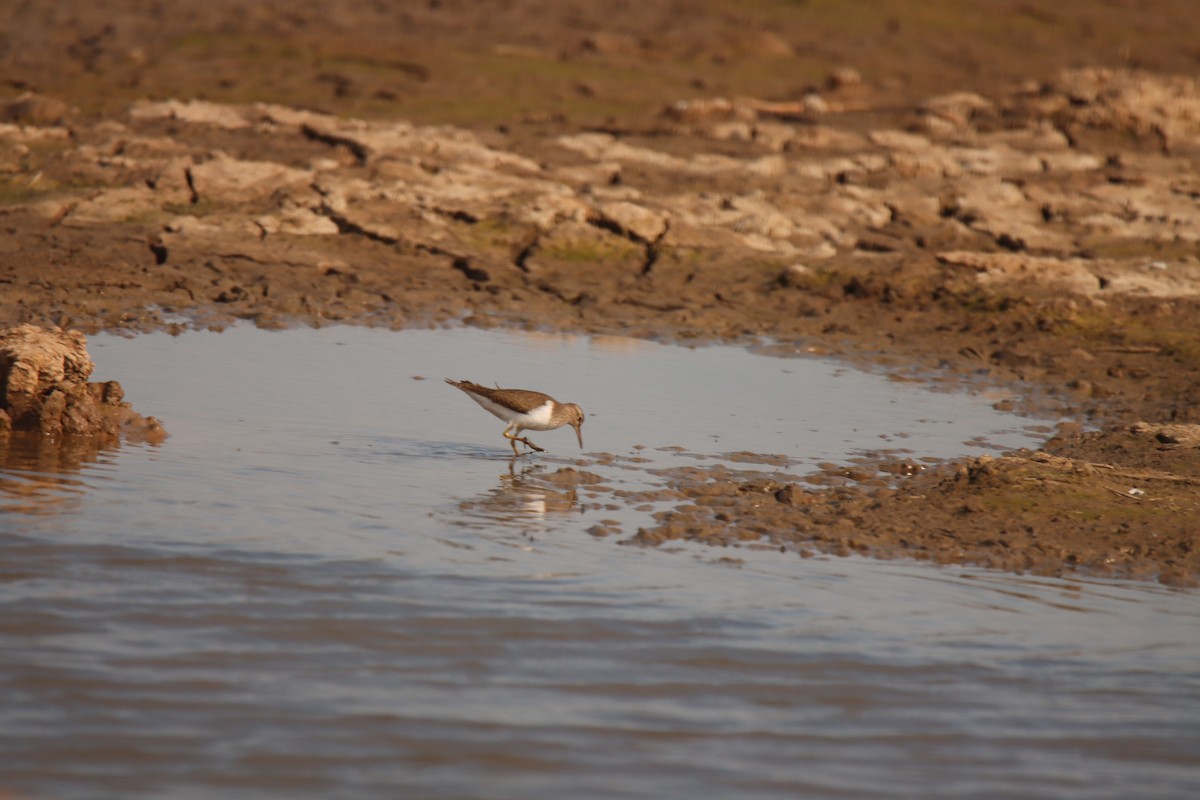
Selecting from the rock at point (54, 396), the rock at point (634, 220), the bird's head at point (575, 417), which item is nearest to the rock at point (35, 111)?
the rock at point (634, 220)

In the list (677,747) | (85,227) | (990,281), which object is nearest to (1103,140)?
(990,281)

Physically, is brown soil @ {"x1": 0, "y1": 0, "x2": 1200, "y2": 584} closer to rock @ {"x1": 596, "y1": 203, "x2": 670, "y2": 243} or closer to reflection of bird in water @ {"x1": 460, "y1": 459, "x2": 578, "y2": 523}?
rock @ {"x1": 596, "y1": 203, "x2": 670, "y2": 243}

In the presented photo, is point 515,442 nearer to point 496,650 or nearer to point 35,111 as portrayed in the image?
point 496,650

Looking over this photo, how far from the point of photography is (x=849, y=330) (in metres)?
13.8

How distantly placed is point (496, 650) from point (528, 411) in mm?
3617

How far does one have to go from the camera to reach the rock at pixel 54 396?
8.50 meters

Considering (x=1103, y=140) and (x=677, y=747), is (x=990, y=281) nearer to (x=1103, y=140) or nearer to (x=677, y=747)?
(x=1103, y=140)

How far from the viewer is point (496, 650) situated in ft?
18.2

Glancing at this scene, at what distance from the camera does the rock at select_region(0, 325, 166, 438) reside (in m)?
8.50

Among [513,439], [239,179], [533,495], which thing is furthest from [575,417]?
[239,179]

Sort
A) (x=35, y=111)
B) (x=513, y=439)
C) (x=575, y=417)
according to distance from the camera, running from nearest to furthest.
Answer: (x=575, y=417) → (x=513, y=439) → (x=35, y=111)

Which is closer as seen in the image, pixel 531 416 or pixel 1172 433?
pixel 531 416

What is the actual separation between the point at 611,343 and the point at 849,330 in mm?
2497

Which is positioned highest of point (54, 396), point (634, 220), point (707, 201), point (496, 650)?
point (707, 201)
